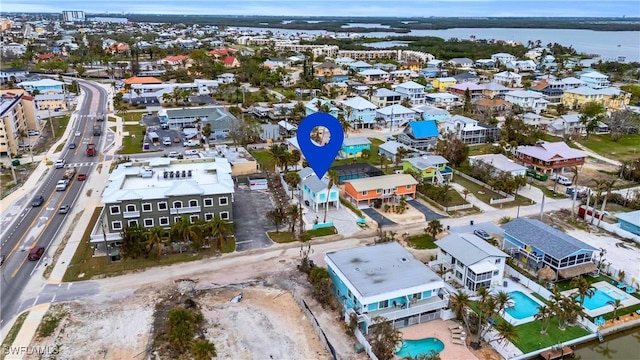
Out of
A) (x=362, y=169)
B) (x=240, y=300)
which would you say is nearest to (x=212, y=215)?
(x=240, y=300)

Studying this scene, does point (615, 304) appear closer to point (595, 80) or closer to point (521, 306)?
point (521, 306)

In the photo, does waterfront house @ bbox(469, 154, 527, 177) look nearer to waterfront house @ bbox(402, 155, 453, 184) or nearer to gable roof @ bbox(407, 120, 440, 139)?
waterfront house @ bbox(402, 155, 453, 184)

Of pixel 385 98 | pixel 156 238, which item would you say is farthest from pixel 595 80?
pixel 156 238

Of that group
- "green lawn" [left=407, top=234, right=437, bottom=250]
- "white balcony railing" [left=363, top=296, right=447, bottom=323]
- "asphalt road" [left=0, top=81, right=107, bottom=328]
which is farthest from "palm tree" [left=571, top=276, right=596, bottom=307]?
"asphalt road" [left=0, top=81, right=107, bottom=328]

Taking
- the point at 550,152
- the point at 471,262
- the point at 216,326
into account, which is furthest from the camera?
the point at 550,152

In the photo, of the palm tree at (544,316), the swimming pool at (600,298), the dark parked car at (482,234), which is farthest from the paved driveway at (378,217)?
the swimming pool at (600,298)

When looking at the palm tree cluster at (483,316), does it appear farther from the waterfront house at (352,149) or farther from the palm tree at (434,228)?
the waterfront house at (352,149)
